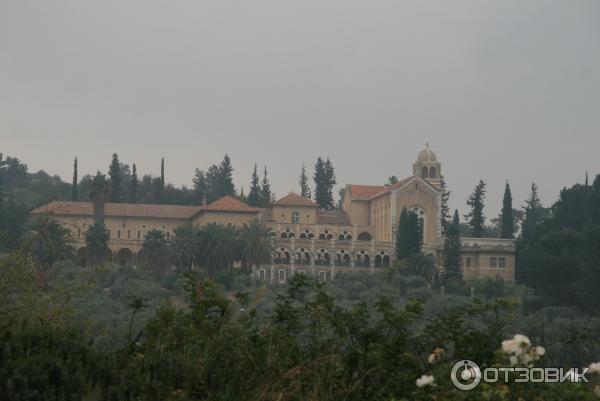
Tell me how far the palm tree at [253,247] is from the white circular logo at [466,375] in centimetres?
6096

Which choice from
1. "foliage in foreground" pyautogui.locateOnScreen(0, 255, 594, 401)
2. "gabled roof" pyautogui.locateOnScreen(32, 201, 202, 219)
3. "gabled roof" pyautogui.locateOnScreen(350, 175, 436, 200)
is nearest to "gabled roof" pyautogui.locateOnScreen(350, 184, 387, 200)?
"gabled roof" pyautogui.locateOnScreen(350, 175, 436, 200)

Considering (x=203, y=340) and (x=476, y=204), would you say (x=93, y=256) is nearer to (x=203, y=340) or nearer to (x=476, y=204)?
(x=476, y=204)

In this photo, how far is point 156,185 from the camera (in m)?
98.1

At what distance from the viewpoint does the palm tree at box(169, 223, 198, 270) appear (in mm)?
68312

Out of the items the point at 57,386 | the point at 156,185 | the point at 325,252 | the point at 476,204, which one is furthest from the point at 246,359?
the point at 156,185

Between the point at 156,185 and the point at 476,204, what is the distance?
→ 99.7ft

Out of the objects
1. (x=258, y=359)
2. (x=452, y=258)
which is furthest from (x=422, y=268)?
(x=258, y=359)

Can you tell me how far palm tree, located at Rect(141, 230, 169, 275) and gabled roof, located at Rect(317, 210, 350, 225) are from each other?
54.7 ft

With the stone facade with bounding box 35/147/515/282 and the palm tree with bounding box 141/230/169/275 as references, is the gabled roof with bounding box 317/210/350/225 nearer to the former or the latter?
the stone facade with bounding box 35/147/515/282

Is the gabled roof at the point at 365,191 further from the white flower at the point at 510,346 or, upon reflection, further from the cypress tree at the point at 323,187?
the white flower at the point at 510,346

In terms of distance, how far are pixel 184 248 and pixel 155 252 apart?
9.88 feet

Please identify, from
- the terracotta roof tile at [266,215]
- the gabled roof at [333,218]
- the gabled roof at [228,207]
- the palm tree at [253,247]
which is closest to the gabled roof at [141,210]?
the gabled roof at [228,207]

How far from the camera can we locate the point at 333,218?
84.5 meters

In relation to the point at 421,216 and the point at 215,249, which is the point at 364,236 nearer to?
the point at 421,216
